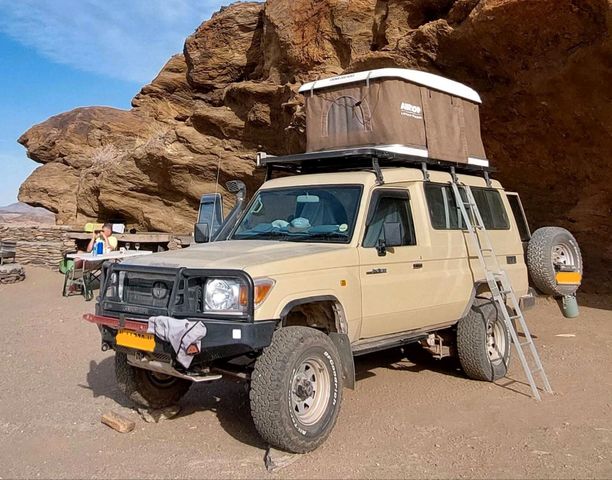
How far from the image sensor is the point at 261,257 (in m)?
4.25

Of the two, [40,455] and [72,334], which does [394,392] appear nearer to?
[40,455]

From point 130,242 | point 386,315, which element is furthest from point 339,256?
point 130,242

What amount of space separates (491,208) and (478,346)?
181cm

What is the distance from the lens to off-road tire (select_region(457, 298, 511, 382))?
5902 mm

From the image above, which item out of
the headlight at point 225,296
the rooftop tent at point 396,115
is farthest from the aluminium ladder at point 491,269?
the headlight at point 225,296

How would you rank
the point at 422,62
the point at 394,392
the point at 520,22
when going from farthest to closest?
the point at 422,62, the point at 520,22, the point at 394,392

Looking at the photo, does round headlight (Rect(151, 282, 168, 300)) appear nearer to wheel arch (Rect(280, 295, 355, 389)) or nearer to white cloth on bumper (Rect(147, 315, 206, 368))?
white cloth on bumper (Rect(147, 315, 206, 368))

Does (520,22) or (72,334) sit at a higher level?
(520,22)

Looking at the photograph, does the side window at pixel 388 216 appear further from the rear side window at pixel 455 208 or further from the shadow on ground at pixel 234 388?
the shadow on ground at pixel 234 388

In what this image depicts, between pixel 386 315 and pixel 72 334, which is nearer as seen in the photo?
pixel 386 315

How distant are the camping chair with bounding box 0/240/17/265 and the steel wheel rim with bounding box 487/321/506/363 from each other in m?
16.6

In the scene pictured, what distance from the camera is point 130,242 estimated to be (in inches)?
689

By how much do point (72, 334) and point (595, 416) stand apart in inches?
297

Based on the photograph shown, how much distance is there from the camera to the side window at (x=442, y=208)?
5773 millimetres
